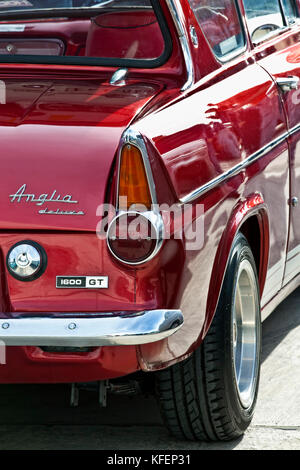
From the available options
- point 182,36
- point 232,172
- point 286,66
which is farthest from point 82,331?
point 286,66

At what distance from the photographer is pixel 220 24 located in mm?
4098

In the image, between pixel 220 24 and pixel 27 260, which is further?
pixel 220 24

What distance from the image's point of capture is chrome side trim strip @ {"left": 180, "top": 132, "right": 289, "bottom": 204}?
3277mm

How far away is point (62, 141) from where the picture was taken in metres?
3.15

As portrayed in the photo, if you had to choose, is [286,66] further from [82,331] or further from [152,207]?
[82,331]

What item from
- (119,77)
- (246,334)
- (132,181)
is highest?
(119,77)

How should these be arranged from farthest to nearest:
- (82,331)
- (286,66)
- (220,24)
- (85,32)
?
(85,32) < (286,66) < (220,24) < (82,331)

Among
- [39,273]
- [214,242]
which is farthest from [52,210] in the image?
[214,242]

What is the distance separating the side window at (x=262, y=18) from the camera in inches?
177

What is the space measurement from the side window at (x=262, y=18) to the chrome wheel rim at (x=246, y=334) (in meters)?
1.19

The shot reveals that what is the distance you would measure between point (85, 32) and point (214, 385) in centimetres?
193

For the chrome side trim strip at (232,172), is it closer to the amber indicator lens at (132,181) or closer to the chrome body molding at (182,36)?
the amber indicator lens at (132,181)

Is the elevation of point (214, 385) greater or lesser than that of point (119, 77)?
lesser

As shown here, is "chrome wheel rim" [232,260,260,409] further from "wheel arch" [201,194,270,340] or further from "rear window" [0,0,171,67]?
"rear window" [0,0,171,67]
